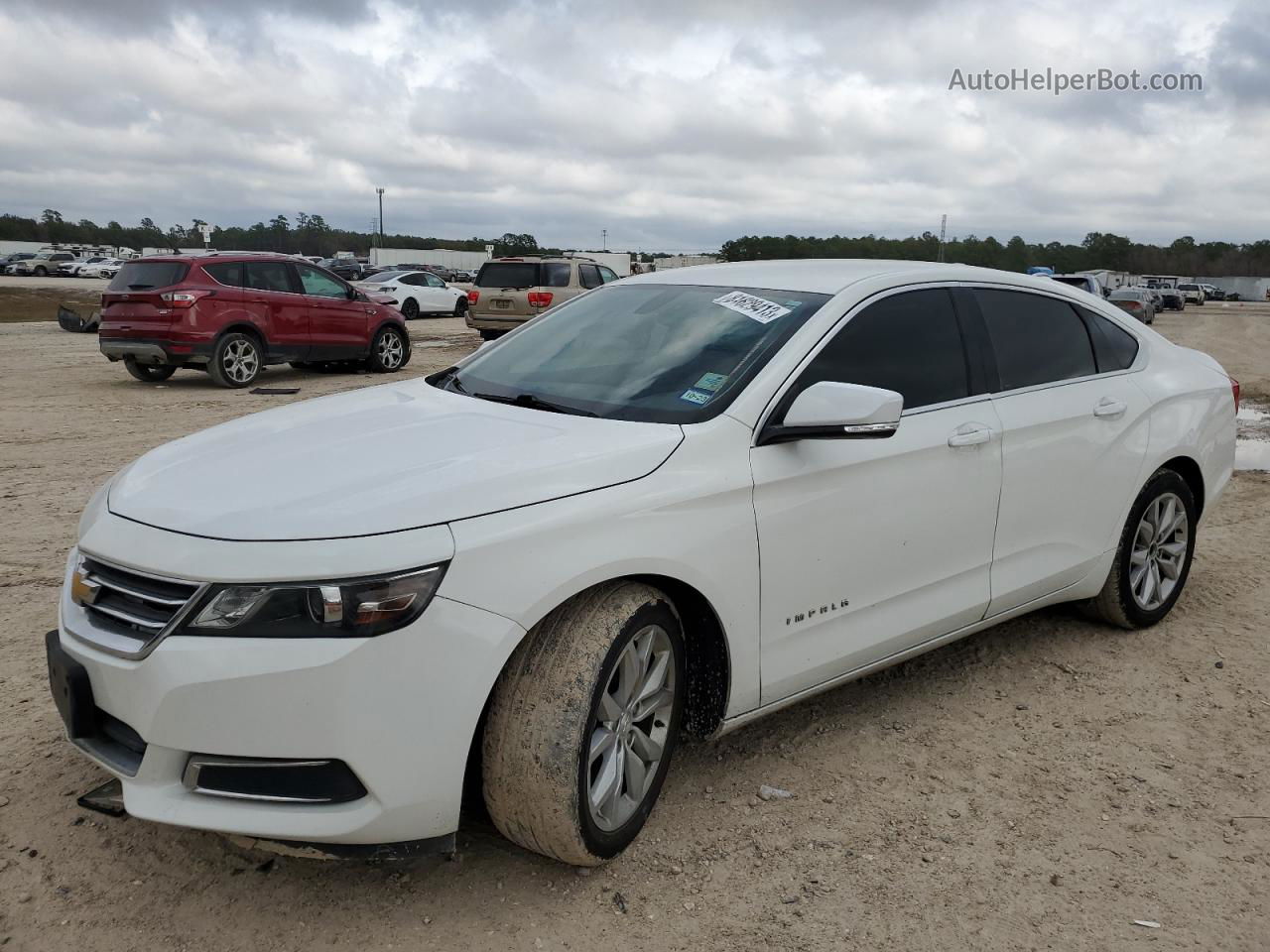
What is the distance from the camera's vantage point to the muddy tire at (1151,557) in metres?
4.57

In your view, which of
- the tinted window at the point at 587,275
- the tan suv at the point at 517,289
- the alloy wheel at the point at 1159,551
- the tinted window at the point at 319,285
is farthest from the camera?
the tinted window at the point at 587,275

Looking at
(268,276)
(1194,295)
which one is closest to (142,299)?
(268,276)

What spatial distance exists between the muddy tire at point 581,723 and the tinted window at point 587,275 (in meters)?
18.0

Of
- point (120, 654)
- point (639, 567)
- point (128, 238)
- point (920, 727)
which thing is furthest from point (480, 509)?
point (128, 238)

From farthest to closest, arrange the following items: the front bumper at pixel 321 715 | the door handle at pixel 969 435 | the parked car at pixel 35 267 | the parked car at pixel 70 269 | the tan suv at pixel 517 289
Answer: the parked car at pixel 35 267
the parked car at pixel 70 269
the tan suv at pixel 517 289
the door handle at pixel 969 435
the front bumper at pixel 321 715

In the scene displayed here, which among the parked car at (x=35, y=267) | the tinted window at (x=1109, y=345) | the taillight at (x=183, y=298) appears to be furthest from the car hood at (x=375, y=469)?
the parked car at (x=35, y=267)

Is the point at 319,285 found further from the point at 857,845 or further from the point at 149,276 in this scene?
the point at 857,845

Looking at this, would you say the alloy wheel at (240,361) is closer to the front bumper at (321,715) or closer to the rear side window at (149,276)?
the rear side window at (149,276)

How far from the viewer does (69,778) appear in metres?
3.35

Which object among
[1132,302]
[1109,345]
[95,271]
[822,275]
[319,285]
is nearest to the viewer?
[822,275]

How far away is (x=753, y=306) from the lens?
362 centimetres

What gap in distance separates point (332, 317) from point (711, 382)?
12.6 m

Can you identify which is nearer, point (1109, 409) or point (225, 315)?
point (1109, 409)

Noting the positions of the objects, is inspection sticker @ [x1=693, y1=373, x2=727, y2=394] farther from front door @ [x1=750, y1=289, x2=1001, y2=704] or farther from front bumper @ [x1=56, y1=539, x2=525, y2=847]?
front bumper @ [x1=56, y1=539, x2=525, y2=847]
